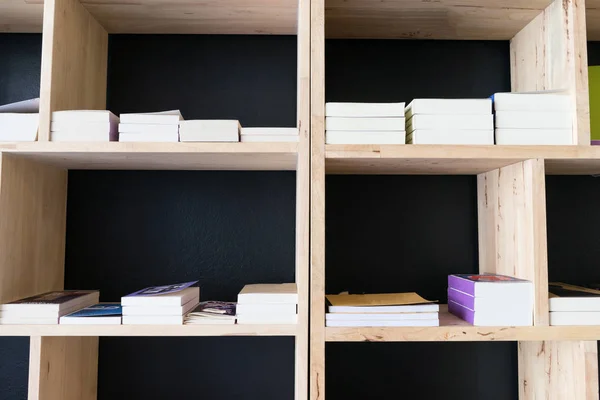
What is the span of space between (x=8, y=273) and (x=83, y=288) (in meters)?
0.37

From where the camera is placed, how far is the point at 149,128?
51.9 inches

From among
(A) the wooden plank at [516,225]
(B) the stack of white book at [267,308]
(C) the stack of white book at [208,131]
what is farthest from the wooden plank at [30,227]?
(A) the wooden plank at [516,225]

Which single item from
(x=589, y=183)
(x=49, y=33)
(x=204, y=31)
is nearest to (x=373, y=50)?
(x=204, y=31)

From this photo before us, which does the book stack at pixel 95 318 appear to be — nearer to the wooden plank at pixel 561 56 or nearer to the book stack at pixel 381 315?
the book stack at pixel 381 315

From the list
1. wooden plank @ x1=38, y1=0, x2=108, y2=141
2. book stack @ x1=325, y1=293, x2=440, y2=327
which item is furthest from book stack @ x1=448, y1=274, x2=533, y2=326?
wooden plank @ x1=38, y1=0, x2=108, y2=141

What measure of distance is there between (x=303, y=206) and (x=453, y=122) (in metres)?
0.49

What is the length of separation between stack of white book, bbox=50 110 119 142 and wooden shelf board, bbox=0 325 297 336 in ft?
1.69

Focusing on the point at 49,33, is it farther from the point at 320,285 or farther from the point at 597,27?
the point at 597,27

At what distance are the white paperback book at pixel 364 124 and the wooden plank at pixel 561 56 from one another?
0.50m

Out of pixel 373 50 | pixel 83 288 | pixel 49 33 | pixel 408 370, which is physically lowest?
pixel 408 370

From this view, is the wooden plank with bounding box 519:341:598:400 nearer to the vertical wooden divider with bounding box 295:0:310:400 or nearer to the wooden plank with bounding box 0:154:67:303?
the vertical wooden divider with bounding box 295:0:310:400

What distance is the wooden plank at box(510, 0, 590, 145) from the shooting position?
133 cm

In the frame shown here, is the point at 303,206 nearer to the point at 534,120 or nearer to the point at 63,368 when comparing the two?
the point at 534,120

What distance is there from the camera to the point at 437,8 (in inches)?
61.1
